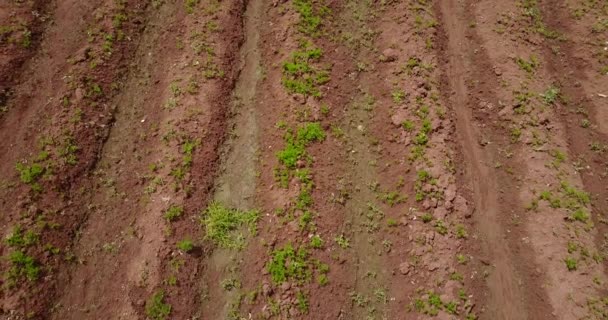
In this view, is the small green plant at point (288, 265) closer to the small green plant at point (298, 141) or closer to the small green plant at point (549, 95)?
the small green plant at point (298, 141)

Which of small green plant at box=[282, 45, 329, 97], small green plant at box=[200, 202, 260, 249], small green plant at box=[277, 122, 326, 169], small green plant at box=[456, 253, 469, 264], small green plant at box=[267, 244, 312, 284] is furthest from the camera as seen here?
small green plant at box=[282, 45, 329, 97]

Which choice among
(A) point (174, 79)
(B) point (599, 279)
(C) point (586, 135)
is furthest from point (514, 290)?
(A) point (174, 79)

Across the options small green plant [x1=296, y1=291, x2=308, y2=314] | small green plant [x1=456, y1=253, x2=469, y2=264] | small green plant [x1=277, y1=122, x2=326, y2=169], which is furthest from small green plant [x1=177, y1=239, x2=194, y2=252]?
small green plant [x1=456, y1=253, x2=469, y2=264]

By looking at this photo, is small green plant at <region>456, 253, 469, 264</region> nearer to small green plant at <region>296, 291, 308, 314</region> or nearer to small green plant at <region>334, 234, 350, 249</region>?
small green plant at <region>334, 234, 350, 249</region>

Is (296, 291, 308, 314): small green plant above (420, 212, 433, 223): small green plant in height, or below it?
below

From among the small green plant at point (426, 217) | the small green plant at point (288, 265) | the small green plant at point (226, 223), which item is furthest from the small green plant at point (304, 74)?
the small green plant at point (288, 265)

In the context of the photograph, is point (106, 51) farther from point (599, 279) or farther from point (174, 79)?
point (599, 279)
